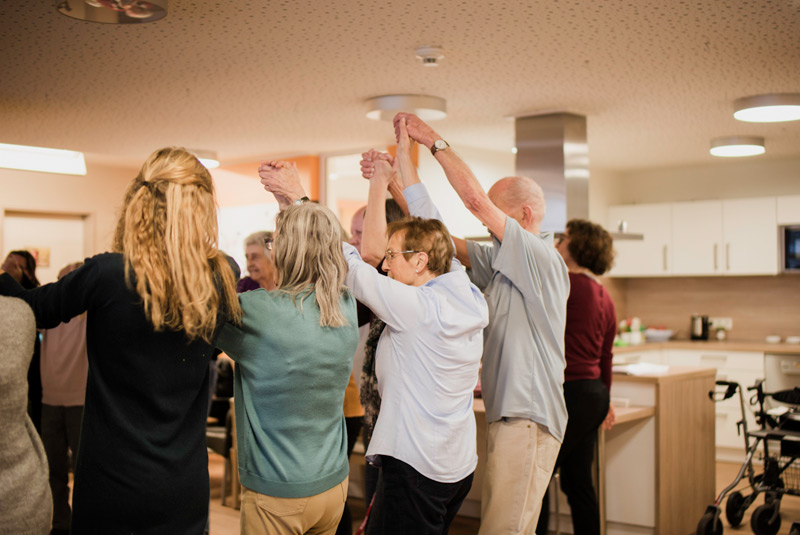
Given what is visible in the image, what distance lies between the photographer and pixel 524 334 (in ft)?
7.97

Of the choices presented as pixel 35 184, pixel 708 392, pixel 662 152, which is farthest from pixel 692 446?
pixel 35 184

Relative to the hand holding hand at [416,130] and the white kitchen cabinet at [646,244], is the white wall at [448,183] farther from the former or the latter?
the hand holding hand at [416,130]

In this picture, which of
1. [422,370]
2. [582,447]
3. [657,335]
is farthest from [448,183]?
[422,370]

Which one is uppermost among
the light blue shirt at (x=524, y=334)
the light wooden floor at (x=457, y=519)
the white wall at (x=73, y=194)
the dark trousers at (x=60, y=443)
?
the white wall at (x=73, y=194)

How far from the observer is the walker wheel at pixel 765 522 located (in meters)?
4.26

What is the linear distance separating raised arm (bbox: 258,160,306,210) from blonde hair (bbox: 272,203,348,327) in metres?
0.23

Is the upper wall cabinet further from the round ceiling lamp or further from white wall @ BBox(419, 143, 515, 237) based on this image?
the round ceiling lamp

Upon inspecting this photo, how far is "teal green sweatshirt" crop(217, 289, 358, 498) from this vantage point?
179 cm

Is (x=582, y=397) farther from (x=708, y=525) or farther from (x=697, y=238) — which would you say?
(x=697, y=238)

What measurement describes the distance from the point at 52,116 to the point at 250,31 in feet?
7.44

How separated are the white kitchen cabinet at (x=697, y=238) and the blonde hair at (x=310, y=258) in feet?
19.3

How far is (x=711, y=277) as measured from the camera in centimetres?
743

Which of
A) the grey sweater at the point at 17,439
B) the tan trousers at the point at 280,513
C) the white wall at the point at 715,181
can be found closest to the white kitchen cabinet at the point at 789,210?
the white wall at the point at 715,181

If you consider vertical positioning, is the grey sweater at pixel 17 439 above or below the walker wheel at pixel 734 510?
above
